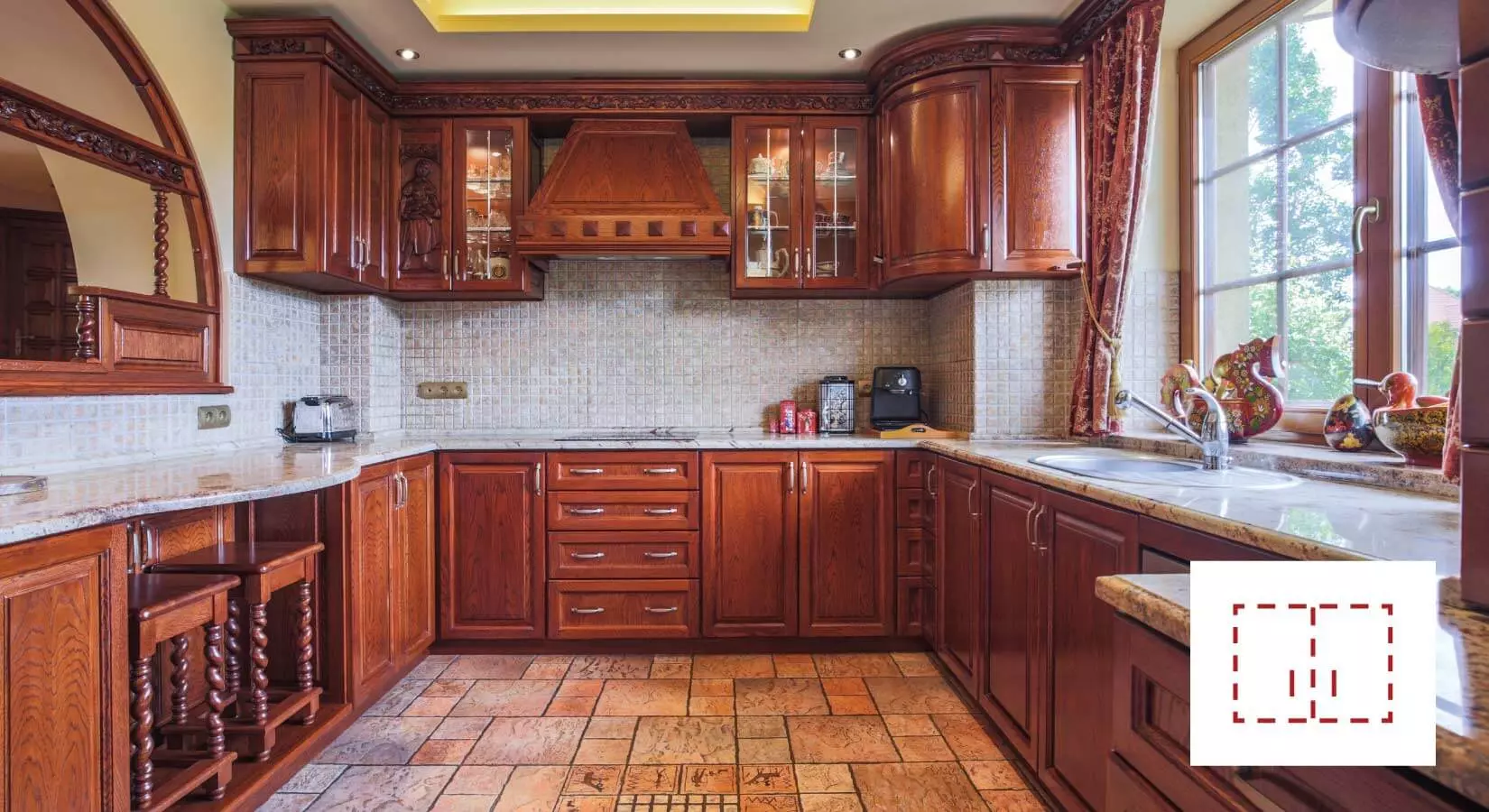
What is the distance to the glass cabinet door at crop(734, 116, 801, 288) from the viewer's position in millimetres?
3131

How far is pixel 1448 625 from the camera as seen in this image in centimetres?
65

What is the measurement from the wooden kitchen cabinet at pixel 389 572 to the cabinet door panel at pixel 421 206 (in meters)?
0.88

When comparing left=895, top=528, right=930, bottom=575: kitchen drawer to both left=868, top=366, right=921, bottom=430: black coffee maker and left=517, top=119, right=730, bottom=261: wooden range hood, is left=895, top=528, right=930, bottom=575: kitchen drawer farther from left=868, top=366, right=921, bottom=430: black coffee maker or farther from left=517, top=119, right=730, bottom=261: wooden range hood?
left=517, top=119, right=730, bottom=261: wooden range hood

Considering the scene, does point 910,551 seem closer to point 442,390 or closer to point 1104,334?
point 1104,334

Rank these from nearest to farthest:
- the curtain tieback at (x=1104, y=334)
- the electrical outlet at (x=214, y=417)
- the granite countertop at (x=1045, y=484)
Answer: the granite countertop at (x=1045, y=484) < the curtain tieback at (x=1104, y=334) < the electrical outlet at (x=214, y=417)

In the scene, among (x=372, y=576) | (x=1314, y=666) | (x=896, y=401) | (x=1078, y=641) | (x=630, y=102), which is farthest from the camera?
(x=896, y=401)

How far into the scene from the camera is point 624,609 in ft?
9.53

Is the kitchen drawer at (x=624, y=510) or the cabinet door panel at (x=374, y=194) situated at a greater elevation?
the cabinet door panel at (x=374, y=194)

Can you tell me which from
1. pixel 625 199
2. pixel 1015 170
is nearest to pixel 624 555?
pixel 625 199

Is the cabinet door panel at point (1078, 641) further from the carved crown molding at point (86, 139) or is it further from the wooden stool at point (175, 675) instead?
the carved crown molding at point (86, 139)

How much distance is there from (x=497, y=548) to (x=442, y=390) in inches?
38.5

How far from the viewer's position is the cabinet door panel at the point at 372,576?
2281mm

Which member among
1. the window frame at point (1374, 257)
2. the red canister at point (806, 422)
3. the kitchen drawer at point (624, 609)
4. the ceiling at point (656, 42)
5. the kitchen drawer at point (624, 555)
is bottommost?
the kitchen drawer at point (624, 609)

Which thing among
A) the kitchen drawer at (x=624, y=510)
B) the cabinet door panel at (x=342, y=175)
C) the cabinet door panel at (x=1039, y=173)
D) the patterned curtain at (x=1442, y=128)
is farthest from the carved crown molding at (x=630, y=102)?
the patterned curtain at (x=1442, y=128)
